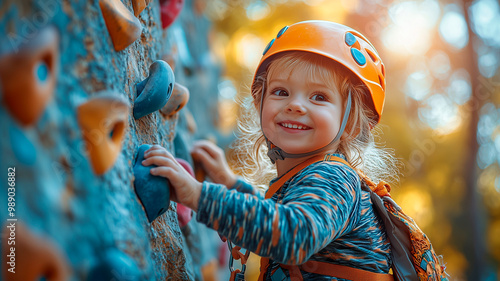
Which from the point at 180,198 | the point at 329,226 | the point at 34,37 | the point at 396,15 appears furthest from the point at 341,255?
the point at 396,15

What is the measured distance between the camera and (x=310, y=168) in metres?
1.77

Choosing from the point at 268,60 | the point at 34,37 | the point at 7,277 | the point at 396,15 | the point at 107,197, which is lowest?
the point at 7,277

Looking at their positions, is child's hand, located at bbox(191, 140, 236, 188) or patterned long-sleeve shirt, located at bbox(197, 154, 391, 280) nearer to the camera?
patterned long-sleeve shirt, located at bbox(197, 154, 391, 280)

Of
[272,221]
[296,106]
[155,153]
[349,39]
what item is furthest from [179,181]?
[349,39]

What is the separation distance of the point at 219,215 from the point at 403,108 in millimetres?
9426

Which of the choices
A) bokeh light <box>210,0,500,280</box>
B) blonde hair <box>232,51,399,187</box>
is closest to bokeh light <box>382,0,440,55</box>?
bokeh light <box>210,0,500,280</box>

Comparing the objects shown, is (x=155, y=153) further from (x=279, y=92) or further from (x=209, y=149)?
(x=209, y=149)

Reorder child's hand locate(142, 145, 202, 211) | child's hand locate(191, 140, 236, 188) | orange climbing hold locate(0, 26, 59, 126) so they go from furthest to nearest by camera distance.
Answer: child's hand locate(191, 140, 236, 188)
child's hand locate(142, 145, 202, 211)
orange climbing hold locate(0, 26, 59, 126)

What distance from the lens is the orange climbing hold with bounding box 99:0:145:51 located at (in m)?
1.36

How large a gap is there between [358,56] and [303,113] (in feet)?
1.44

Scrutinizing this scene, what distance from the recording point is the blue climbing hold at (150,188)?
4.94 ft

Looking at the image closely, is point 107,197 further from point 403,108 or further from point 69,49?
point 403,108

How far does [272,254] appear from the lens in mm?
1444

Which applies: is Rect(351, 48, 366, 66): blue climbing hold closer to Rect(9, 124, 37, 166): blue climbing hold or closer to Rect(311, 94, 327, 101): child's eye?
Rect(311, 94, 327, 101): child's eye
